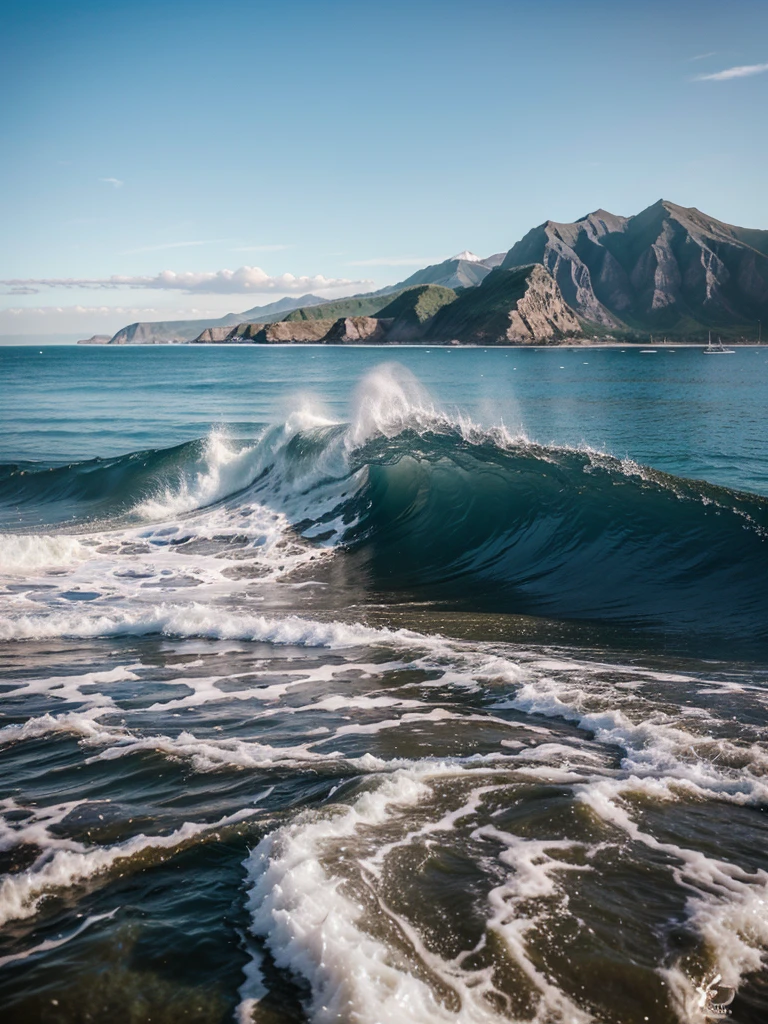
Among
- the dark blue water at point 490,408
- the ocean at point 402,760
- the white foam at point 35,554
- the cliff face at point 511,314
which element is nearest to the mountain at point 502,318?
the cliff face at point 511,314

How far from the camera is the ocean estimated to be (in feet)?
11.0

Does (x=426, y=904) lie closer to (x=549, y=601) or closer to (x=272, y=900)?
(x=272, y=900)

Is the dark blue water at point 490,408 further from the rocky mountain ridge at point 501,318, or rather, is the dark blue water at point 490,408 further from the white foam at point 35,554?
the rocky mountain ridge at point 501,318

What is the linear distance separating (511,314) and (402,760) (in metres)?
174

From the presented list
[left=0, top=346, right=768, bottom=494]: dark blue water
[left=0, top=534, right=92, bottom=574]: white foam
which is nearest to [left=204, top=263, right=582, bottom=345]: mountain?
[left=0, top=346, right=768, bottom=494]: dark blue water

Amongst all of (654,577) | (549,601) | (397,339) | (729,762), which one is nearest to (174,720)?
(729,762)

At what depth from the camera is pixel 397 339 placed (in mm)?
198375

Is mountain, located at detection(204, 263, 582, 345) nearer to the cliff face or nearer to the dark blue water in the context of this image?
the cliff face

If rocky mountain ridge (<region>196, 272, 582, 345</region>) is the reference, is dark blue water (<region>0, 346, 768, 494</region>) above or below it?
below

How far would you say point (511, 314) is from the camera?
16975 cm

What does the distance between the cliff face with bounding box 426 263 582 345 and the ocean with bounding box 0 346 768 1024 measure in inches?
6304

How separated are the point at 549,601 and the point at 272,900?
853 cm
